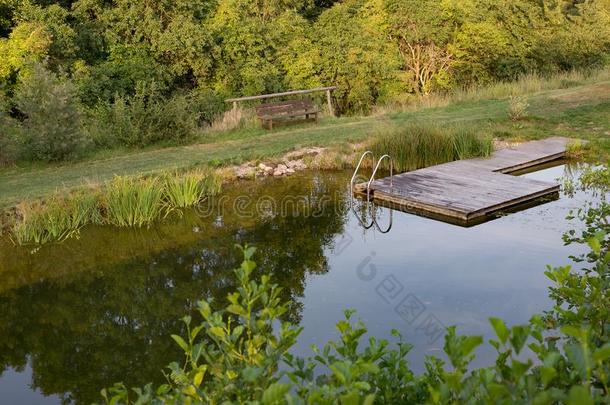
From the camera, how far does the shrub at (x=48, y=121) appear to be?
1027 cm

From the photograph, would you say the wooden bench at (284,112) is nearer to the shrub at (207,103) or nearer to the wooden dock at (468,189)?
the shrub at (207,103)

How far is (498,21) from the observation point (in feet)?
71.6

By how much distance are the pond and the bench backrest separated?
5.20m

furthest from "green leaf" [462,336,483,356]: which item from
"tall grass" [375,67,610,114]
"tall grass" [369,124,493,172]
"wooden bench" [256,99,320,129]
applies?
"tall grass" [375,67,610,114]

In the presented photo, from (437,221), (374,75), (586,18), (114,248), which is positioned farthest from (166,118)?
(586,18)

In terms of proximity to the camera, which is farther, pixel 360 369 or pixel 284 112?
pixel 284 112

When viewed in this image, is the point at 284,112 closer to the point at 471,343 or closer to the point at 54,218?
the point at 54,218

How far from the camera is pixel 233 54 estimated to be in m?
18.4

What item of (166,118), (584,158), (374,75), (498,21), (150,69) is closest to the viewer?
(584,158)

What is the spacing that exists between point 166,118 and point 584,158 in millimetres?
7386

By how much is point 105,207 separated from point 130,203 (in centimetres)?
44

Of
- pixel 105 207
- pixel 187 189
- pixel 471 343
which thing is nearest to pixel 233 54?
pixel 187 189

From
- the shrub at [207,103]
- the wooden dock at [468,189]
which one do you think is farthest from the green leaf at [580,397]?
the shrub at [207,103]

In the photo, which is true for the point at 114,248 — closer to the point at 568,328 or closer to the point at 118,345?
the point at 118,345
